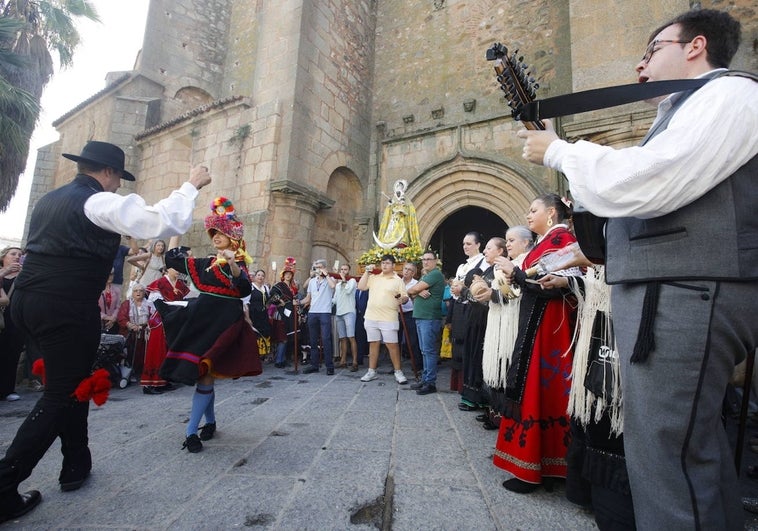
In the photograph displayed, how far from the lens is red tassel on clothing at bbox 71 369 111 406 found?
2.19 metres

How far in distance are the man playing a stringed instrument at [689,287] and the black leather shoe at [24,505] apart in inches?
107

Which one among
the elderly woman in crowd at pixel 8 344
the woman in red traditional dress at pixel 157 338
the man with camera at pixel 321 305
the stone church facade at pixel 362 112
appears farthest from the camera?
the stone church facade at pixel 362 112

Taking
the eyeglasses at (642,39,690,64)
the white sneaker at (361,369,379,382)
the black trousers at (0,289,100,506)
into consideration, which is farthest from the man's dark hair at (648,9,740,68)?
the white sneaker at (361,369,379,382)

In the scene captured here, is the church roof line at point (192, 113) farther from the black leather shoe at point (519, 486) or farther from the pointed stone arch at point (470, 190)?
the black leather shoe at point (519, 486)

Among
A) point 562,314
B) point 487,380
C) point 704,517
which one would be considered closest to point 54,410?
point 487,380

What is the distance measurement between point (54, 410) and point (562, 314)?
3029 millimetres

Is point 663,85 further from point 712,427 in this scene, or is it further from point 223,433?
point 223,433

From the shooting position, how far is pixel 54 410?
6.88ft

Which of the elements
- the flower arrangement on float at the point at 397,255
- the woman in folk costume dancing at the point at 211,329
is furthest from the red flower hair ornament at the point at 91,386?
the flower arrangement on float at the point at 397,255

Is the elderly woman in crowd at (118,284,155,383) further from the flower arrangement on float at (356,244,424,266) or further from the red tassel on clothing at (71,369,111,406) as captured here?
the red tassel on clothing at (71,369,111,406)

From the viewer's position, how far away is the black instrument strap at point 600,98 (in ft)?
→ 3.99

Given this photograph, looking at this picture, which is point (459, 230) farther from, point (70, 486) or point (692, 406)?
point (692, 406)

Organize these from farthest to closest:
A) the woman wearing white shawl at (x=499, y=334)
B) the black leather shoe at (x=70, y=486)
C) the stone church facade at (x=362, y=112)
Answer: the stone church facade at (x=362, y=112), the woman wearing white shawl at (x=499, y=334), the black leather shoe at (x=70, y=486)

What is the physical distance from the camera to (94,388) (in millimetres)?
2236
